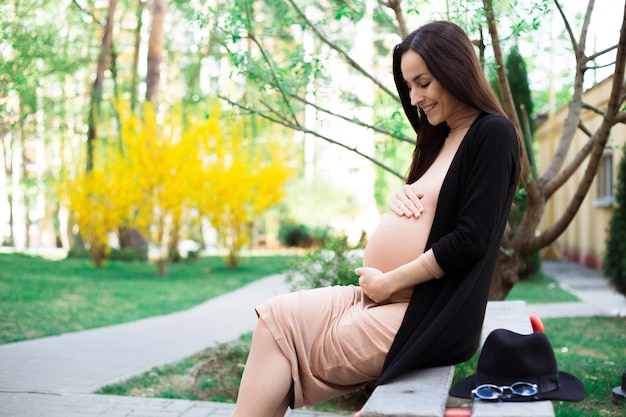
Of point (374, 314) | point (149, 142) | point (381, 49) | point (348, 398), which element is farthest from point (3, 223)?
point (374, 314)

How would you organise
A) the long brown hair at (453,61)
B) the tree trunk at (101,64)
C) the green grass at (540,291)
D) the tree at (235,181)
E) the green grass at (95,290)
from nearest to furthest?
the long brown hair at (453,61)
the green grass at (95,290)
the green grass at (540,291)
the tree at (235,181)
the tree trunk at (101,64)

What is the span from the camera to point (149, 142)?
50.3 ft

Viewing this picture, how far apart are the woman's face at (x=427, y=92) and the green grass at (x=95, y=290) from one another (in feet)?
9.97

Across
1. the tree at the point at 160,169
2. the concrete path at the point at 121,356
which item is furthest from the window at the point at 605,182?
the tree at the point at 160,169

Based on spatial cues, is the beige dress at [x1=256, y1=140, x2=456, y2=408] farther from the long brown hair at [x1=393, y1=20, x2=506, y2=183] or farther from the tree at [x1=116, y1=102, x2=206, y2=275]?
the tree at [x1=116, y1=102, x2=206, y2=275]

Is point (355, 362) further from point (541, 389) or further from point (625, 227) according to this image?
point (625, 227)

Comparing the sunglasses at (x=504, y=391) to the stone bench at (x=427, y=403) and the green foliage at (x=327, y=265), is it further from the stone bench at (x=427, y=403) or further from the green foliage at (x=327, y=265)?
the green foliage at (x=327, y=265)

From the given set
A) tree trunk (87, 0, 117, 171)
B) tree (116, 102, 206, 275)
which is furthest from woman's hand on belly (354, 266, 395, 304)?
tree trunk (87, 0, 117, 171)

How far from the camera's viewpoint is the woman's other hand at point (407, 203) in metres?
2.72

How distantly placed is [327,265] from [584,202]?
14762 mm

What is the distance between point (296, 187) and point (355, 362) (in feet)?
85.5

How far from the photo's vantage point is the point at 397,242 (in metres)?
2.72

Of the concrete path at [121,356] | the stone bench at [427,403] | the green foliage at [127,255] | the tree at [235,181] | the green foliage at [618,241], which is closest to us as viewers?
the stone bench at [427,403]

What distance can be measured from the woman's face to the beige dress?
0.86 ft
